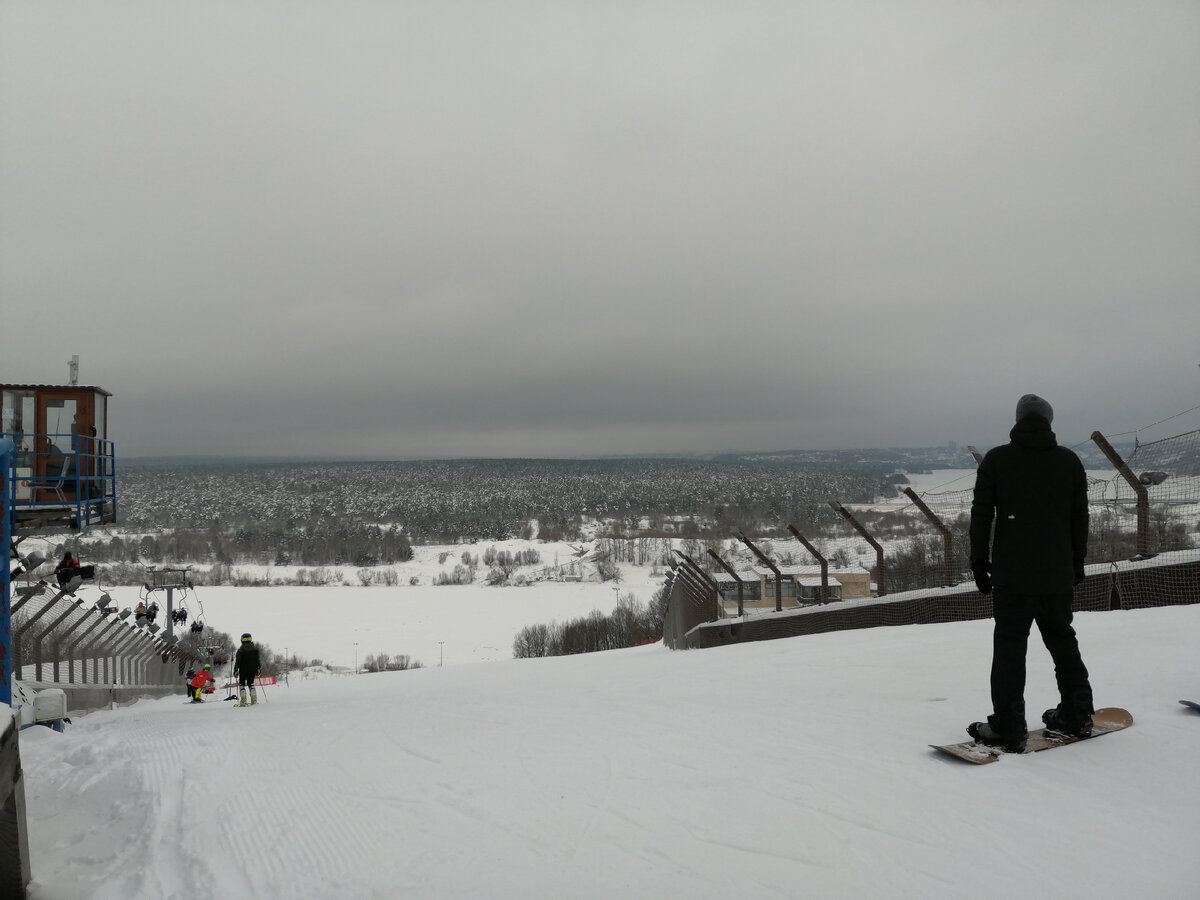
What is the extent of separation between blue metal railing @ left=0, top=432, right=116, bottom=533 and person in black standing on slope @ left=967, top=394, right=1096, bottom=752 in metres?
10.9

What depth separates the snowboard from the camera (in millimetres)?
3938

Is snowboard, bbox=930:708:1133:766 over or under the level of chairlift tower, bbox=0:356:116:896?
under

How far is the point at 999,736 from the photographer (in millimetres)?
4055

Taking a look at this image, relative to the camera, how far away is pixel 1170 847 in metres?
2.92

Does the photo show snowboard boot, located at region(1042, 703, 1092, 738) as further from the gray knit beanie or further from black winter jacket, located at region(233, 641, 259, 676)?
black winter jacket, located at region(233, 641, 259, 676)

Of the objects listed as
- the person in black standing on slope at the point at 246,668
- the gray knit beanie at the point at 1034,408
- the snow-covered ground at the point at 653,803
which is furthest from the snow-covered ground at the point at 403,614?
the gray knit beanie at the point at 1034,408

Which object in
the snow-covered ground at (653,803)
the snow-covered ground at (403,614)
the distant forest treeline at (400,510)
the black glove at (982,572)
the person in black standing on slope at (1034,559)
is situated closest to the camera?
the snow-covered ground at (653,803)

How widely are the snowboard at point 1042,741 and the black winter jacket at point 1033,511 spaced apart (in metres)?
0.85

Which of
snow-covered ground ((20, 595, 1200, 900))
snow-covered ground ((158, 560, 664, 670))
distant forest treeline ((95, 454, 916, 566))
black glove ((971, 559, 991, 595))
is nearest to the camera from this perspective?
snow-covered ground ((20, 595, 1200, 900))

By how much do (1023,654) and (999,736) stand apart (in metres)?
0.48

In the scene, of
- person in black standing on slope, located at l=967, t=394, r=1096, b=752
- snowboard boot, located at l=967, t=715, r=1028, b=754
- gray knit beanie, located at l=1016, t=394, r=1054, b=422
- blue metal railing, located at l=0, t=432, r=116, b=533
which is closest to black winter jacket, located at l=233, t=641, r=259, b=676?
blue metal railing, located at l=0, t=432, r=116, b=533

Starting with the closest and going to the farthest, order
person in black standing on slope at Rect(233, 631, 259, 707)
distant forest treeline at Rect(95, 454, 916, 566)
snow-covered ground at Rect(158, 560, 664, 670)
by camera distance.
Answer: person in black standing on slope at Rect(233, 631, 259, 707)
snow-covered ground at Rect(158, 560, 664, 670)
distant forest treeline at Rect(95, 454, 916, 566)

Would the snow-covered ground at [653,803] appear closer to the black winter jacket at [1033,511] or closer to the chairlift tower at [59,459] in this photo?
the black winter jacket at [1033,511]

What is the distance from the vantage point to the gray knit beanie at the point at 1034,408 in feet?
13.7
